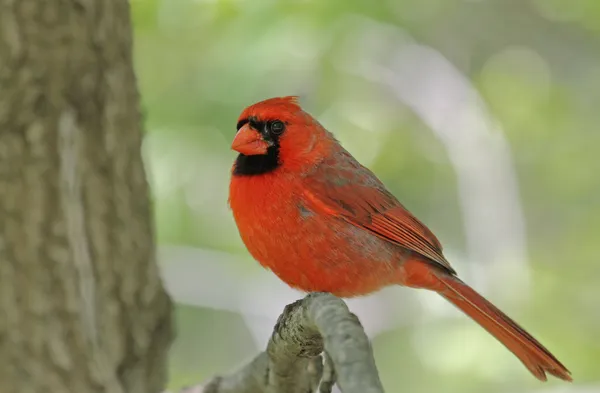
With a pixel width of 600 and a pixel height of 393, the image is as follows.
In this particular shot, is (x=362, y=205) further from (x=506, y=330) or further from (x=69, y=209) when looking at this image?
(x=69, y=209)

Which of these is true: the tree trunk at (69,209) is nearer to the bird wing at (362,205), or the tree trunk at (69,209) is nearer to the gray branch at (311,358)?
the gray branch at (311,358)

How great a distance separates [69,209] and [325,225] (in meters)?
0.71

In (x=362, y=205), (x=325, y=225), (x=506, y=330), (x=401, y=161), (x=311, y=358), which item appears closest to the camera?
(x=311, y=358)

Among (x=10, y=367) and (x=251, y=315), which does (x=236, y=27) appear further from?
(x=10, y=367)

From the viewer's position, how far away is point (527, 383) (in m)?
3.96

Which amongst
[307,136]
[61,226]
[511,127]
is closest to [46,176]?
[61,226]

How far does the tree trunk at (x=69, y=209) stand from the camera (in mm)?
2184

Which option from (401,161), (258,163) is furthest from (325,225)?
(401,161)

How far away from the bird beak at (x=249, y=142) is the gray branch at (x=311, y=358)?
56cm

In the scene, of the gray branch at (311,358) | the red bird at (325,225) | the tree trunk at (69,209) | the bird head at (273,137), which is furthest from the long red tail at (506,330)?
the tree trunk at (69,209)

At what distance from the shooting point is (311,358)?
1.70 meters

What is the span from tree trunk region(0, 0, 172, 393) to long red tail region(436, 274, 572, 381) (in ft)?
2.97

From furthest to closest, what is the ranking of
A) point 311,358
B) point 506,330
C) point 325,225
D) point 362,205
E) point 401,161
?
point 401,161 < point 362,205 < point 506,330 < point 325,225 < point 311,358

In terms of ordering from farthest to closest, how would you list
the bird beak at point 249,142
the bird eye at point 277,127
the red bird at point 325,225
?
the bird eye at point 277,127 < the bird beak at point 249,142 < the red bird at point 325,225
